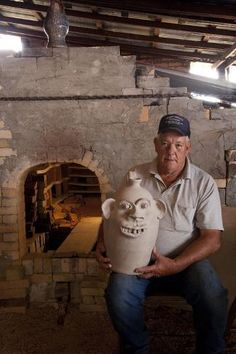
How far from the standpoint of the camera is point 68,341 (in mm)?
3729

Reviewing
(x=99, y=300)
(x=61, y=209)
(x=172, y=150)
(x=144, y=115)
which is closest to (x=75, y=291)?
(x=99, y=300)

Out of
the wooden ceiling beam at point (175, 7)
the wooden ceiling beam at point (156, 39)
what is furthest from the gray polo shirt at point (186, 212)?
the wooden ceiling beam at point (156, 39)

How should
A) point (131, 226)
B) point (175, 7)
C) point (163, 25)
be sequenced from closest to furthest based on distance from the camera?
point (131, 226)
point (175, 7)
point (163, 25)

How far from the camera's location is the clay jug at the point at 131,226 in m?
2.30

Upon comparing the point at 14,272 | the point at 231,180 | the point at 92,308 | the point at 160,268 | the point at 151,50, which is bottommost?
the point at 92,308

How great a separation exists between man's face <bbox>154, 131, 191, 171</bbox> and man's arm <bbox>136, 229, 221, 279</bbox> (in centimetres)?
50

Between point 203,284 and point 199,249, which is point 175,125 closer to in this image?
point 199,249

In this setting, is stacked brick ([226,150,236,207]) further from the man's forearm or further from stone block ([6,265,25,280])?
stone block ([6,265,25,280])

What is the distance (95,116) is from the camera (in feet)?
13.4

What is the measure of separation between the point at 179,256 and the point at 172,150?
0.70m

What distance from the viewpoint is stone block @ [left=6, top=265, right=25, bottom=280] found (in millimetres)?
4312

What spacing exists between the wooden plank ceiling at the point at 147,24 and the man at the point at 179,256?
9.17ft

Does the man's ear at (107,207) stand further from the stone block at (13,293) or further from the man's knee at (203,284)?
the stone block at (13,293)

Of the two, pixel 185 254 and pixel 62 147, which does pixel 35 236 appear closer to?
pixel 62 147
